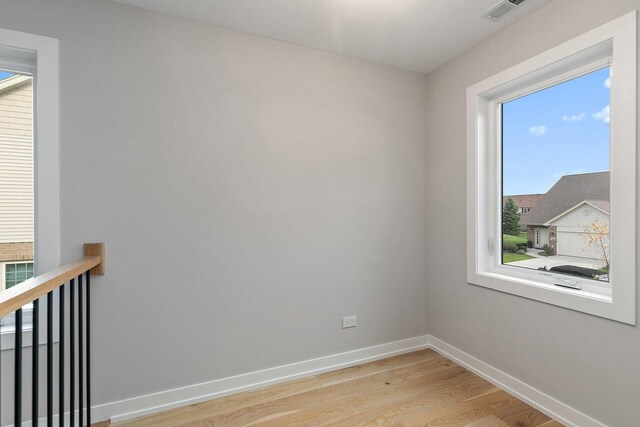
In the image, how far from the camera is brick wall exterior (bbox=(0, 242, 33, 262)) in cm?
178

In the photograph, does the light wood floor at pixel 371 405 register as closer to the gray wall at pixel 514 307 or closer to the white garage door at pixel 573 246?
the gray wall at pixel 514 307

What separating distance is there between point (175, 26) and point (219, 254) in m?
1.53

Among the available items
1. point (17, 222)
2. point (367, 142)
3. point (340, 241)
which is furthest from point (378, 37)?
point (17, 222)

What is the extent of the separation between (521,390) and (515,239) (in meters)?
1.02

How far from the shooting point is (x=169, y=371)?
203 cm

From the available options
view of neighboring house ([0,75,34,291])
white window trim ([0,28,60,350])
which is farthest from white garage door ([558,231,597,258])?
view of neighboring house ([0,75,34,291])

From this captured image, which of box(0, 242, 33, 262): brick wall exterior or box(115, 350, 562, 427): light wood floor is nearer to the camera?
box(0, 242, 33, 262): brick wall exterior

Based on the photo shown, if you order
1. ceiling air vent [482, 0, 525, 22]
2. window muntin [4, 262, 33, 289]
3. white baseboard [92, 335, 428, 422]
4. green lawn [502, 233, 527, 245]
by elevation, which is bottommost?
white baseboard [92, 335, 428, 422]

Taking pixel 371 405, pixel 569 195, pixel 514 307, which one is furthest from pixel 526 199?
pixel 371 405

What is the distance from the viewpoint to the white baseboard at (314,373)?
1886mm

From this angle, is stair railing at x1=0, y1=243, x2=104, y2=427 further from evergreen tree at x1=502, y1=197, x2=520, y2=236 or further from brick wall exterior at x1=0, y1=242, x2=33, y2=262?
evergreen tree at x1=502, y1=197, x2=520, y2=236

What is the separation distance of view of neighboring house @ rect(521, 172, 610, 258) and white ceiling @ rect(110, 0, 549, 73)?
113 cm

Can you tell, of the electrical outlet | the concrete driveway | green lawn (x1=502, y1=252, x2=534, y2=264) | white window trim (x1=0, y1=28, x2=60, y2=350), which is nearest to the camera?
white window trim (x1=0, y1=28, x2=60, y2=350)

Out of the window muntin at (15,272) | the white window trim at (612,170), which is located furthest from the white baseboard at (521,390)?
the window muntin at (15,272)
